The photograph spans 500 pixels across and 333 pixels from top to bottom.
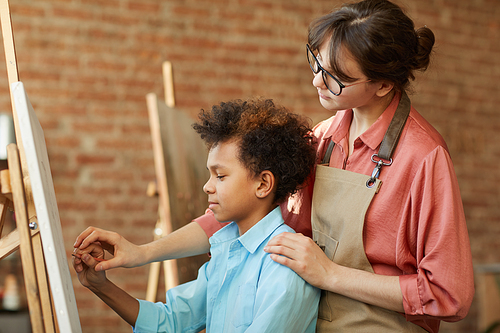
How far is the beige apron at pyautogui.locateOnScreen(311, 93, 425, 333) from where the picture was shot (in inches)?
37.8

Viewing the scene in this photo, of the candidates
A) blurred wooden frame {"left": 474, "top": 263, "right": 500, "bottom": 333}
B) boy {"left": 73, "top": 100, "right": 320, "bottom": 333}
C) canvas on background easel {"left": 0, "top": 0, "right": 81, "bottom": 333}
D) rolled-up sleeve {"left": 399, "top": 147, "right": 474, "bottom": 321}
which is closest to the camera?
canvas on background easel {"left": 0, "top": 0, "right": 81, "bottom": 333}

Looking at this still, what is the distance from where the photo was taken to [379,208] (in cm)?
94

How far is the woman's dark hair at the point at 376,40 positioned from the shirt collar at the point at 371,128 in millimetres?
60

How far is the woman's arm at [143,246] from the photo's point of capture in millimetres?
952

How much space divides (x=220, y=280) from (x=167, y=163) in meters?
0.50

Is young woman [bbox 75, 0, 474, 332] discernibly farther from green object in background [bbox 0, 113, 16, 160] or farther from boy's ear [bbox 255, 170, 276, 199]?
green object in background [bbox 0, 113, 16, 160]

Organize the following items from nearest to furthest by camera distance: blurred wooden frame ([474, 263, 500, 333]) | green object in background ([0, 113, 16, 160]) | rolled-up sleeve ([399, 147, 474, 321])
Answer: rolled-up sleeve ([399, 147, 474, 321]) < green object in background ([0, 113, 16, 160]) < blurred wooden frame ([474, 263, 500, 333])

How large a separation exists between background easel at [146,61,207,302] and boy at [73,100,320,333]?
0.26 meters

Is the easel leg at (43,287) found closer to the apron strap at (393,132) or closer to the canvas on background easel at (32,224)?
the canvas on background easel at (32,224)

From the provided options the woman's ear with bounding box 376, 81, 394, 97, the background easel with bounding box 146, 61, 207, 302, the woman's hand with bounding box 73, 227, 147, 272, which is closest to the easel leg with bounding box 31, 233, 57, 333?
the woman's hand with bounding box 73, 227, 147, 272

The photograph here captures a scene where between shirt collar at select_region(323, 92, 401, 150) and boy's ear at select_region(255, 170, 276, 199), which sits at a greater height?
shirt collar at select_region(323, 92, 401, 150)

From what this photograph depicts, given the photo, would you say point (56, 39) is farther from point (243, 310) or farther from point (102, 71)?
point (243, 310)

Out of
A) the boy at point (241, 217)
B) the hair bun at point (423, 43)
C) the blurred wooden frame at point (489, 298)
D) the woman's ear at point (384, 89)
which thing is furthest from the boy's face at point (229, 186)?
the blurred wooden frame at point (489, 298)

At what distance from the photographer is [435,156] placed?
90 centimetres
